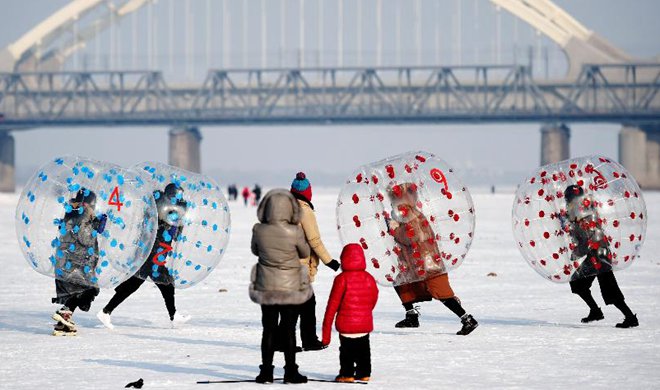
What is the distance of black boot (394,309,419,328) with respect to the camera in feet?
47.2

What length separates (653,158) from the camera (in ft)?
421

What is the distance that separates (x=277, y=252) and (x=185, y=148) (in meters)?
120

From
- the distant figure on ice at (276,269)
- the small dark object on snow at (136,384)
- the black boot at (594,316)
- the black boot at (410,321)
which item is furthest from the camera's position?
the black boot at (594,316)

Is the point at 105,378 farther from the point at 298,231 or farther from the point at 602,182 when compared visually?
the point at 602,182

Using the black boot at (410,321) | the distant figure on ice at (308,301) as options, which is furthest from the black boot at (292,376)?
the black boot at (410,321)

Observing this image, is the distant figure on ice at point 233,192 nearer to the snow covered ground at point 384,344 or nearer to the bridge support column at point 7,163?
the bridge support column at point 7,163

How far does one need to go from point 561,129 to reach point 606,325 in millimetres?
114293

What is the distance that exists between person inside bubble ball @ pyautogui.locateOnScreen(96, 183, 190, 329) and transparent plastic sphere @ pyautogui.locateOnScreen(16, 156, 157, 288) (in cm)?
37

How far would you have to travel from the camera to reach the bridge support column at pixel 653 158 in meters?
125

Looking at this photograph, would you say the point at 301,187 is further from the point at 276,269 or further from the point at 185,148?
the point at 185,148

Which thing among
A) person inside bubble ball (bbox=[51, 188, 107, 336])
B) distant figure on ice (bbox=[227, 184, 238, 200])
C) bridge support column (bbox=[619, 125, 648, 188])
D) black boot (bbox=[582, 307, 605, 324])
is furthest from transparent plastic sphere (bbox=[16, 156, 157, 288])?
bridge support column (bbox=[619, 125, 648, 188])

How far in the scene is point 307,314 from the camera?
1245 centimetres

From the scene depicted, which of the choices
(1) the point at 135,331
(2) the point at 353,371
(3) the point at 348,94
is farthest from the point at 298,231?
(3) the point at 348,94

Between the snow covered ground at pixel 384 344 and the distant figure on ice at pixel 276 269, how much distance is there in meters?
0.32
